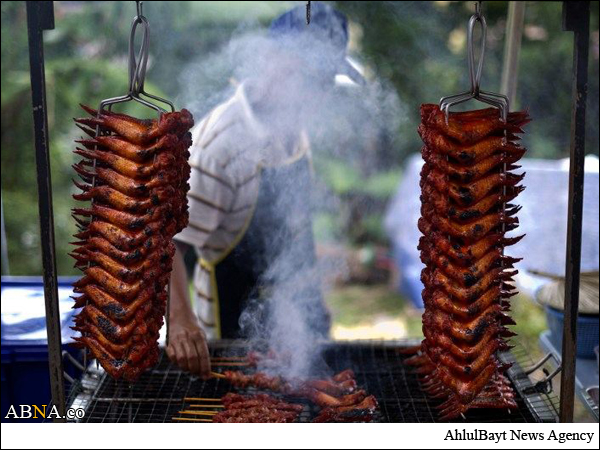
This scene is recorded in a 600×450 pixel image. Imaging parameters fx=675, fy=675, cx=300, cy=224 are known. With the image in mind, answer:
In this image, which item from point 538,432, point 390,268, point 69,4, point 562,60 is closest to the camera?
point 538,432

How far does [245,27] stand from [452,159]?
503 centimetres

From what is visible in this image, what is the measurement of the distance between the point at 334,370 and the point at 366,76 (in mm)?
5462

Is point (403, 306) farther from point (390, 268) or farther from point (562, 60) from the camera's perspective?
point (562, 60)

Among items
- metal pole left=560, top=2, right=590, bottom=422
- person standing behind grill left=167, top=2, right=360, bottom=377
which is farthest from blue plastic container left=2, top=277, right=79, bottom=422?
metal pole left=560, top=2, right=590, bottom=422

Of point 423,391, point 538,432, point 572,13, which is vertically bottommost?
point 423,391

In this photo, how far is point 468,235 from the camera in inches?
108

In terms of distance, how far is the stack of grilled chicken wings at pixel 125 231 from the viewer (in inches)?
110

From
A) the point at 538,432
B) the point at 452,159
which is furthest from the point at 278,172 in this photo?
the point at 538,432

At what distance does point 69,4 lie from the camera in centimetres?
607

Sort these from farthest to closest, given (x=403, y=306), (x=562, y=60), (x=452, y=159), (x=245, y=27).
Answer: (x=403, y=306), (x=562, y=60), (x=245, y=27), (x=452, y=159)

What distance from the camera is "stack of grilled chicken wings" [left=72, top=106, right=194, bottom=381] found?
9.19 feet

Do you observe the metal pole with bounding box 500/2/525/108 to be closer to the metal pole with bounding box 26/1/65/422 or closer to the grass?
the metal pole with bounding box 26/1/65/422

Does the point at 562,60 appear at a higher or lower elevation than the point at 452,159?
higher

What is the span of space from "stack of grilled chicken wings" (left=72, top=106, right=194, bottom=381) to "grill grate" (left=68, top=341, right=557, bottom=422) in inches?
23.8
